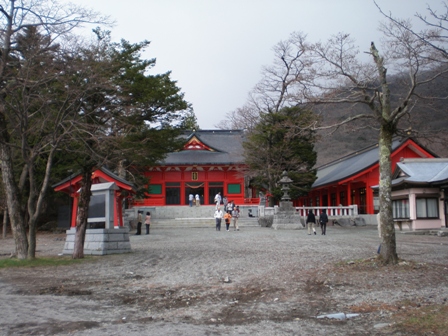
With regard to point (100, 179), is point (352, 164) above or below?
above

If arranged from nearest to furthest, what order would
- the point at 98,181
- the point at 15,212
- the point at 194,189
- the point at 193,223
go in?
the point at 15,212 → the point at 98,181 → the point at 193,223 → the point at 194,189

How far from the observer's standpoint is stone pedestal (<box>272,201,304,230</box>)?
93.2 ft

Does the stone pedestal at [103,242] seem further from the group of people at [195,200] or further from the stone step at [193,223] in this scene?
the group of people at [195,200]

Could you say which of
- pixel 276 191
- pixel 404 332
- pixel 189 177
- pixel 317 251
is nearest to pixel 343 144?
pixel 189 177

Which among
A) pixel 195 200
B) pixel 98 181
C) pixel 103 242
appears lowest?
pixel 103 242

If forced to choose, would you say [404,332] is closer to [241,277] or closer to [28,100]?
[241,277]

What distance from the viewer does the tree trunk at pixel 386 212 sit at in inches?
384

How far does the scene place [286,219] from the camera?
28.7 meters

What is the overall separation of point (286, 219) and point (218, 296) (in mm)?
20993

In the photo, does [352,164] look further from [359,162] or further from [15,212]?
[15,212]

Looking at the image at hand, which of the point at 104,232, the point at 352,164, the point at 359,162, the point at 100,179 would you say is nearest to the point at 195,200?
the point at 352,164

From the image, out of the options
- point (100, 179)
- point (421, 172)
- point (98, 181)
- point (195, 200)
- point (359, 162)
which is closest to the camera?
point (100, 179)

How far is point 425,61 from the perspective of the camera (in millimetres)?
9703

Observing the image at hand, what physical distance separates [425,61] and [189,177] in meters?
37.1
